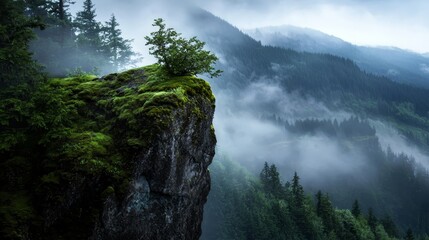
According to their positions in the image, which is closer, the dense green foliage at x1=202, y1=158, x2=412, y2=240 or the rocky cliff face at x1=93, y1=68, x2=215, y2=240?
the rocky cliff face at x1=93, y1=68, x2=215, y2=240

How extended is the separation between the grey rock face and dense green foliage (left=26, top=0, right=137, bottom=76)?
67.9ft

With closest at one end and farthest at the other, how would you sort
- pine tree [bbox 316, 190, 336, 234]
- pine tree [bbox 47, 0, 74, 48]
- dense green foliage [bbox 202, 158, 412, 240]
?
1. pine tree [bbox 47, 0, 74, 48]
2. pine tree [bbox 316, 190, 336, 234]
3. dense green foliage [bbox 202, 158, 412, 240]

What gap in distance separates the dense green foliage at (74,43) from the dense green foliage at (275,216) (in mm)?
73764

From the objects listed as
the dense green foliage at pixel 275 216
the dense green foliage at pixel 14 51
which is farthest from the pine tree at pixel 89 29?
the dense green foliage at pixel 275 216

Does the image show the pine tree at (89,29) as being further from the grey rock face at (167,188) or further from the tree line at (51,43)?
the grey rock face at (167,188)

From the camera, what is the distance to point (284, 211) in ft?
358

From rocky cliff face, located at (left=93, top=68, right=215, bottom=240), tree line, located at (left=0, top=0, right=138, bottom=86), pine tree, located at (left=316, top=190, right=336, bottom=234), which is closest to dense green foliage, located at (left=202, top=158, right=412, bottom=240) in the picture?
pine tree, located at (left=316, top=190, right=336, bottom=234)

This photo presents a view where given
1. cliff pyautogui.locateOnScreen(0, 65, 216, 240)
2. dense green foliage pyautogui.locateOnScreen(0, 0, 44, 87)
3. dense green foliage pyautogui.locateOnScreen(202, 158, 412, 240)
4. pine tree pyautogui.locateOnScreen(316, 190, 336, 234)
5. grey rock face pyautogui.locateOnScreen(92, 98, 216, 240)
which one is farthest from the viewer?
dense green foliage pyautogui.locateOnScreen(202, 158, 412, 240)

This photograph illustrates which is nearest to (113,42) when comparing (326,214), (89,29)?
(89,29)

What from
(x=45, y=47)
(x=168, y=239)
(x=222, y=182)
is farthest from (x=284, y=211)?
(x=168, y=239)

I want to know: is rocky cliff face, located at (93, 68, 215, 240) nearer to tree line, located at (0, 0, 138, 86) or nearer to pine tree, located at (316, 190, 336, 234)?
tree line, located at (0, 0, 138, 86)

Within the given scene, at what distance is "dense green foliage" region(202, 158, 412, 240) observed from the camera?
101750mm

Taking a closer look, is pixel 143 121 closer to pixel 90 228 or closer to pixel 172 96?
pixel 172 96

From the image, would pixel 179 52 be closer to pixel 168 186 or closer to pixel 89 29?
pixel 168 186
